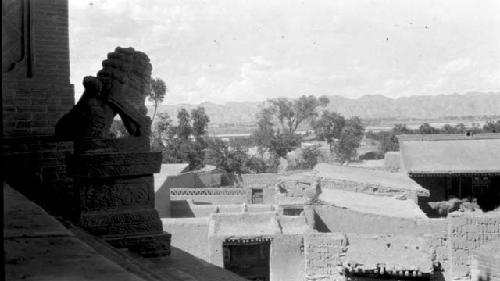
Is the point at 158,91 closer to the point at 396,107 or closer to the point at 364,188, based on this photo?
the point at 364,188

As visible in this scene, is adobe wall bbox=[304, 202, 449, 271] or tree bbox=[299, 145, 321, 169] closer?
adobe wall bbox=[304, 202, 449, 271]

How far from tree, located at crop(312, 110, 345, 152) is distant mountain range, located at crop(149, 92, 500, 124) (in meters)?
95.7

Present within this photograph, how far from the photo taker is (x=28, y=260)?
3.04 meters

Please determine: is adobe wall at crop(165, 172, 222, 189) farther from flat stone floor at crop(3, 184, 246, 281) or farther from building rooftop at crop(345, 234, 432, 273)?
flat stone floor at crop(3, 184, 246, 281)

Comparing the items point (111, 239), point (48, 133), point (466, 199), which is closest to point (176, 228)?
point (48, 133)

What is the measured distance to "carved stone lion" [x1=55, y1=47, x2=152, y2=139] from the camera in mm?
5445

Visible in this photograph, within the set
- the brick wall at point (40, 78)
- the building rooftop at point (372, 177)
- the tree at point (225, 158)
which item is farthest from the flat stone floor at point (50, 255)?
the tree at point (225, 158)

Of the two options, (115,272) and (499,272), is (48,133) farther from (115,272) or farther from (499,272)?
(499,272)

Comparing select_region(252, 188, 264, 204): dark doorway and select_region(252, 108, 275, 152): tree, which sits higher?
select_region(252, 108, 275, 152): tree

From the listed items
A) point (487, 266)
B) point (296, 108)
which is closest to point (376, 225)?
point (487, 266)

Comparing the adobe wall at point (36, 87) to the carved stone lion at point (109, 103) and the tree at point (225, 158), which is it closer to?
the carved stone lion at point (109, 103)

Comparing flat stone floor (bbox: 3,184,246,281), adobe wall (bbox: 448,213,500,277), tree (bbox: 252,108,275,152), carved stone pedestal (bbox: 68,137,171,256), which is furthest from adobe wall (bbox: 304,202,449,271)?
tree (bbox: 252,108,275,152)

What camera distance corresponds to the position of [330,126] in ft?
179

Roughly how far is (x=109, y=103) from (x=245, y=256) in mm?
11712
